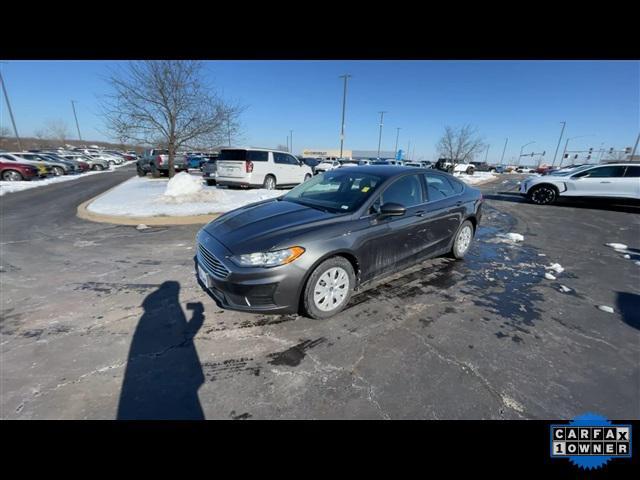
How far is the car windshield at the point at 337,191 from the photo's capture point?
131 inches

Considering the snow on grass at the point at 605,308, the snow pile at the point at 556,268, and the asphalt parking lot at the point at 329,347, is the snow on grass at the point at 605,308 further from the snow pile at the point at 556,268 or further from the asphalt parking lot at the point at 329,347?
the snow pile at the point at 556,268

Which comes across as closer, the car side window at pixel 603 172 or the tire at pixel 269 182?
the car side window at pixel 603 172

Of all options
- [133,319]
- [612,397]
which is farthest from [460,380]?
[133,319]

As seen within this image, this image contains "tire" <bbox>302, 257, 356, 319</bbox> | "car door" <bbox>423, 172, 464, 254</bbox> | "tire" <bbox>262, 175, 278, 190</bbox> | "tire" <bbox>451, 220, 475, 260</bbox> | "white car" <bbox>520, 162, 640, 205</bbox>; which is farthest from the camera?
"tire" <bbox>262, 175, 278, 190</bbox>

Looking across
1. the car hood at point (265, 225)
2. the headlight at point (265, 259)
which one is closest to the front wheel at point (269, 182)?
the car hood at point (265, 225)

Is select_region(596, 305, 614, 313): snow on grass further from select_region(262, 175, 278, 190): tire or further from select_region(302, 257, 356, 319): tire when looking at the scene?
select_region(262, 175, 278, 190): tire

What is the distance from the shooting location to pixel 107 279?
13.0ft

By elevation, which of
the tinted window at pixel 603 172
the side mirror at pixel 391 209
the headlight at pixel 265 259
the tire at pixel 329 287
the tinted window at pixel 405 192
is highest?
the tinted window at pixel 603 172

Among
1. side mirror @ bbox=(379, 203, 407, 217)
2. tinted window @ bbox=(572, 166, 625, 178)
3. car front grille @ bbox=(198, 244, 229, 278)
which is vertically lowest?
car front grille @ bbox=(198, 244, 229, 278)

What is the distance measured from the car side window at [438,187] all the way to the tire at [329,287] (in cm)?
199

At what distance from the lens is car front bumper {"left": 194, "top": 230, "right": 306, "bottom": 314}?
2520mm
